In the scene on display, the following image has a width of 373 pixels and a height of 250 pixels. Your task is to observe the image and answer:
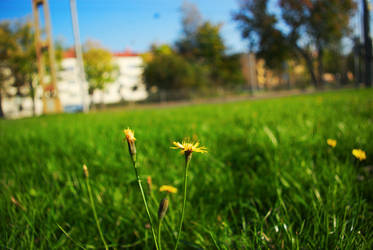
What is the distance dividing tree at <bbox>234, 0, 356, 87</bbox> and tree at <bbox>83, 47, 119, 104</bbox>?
68.8 feet

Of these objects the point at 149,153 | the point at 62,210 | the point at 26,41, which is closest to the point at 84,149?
the point at 149,153

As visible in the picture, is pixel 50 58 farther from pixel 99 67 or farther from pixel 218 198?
pixel 99 67

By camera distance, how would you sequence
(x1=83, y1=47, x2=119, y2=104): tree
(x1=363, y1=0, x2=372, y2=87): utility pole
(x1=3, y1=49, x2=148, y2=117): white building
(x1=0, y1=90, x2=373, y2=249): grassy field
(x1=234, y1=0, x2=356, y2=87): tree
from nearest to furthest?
(x1=0, y1=90, x2=373, y2=249): grassy field
(x1=363, y1=0, x2=372, y2=87): utility pole
(x1=234, y1=0, x2=356, y2=87): tree
(x1=83, y1=47, x2=119, y2=104): tree
(x1=3, y1=49, x2=148, y2=117): white building

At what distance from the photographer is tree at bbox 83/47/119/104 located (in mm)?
35562

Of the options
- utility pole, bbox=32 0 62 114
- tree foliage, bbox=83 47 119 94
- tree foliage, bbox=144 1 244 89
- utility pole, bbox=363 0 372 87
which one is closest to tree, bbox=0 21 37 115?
tree foliage, bbox=83 47 119 94

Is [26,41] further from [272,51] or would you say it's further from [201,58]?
[272,51]

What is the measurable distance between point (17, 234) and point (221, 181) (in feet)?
2.57

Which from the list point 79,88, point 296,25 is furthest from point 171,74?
point 79,88

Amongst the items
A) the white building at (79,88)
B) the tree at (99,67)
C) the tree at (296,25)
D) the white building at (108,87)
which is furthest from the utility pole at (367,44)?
the white building at (108,87)

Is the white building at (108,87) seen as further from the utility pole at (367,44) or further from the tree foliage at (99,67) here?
the utility pole at (367,44)

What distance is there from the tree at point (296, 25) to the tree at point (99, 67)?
21.0m

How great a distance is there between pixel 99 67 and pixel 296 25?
92.1 feet

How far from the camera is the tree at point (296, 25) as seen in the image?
21781mm

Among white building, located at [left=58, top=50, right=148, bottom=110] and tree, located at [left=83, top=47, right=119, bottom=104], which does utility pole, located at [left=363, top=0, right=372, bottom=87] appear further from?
white building, located at [left=58, top=50, right=148, bottom=110]
